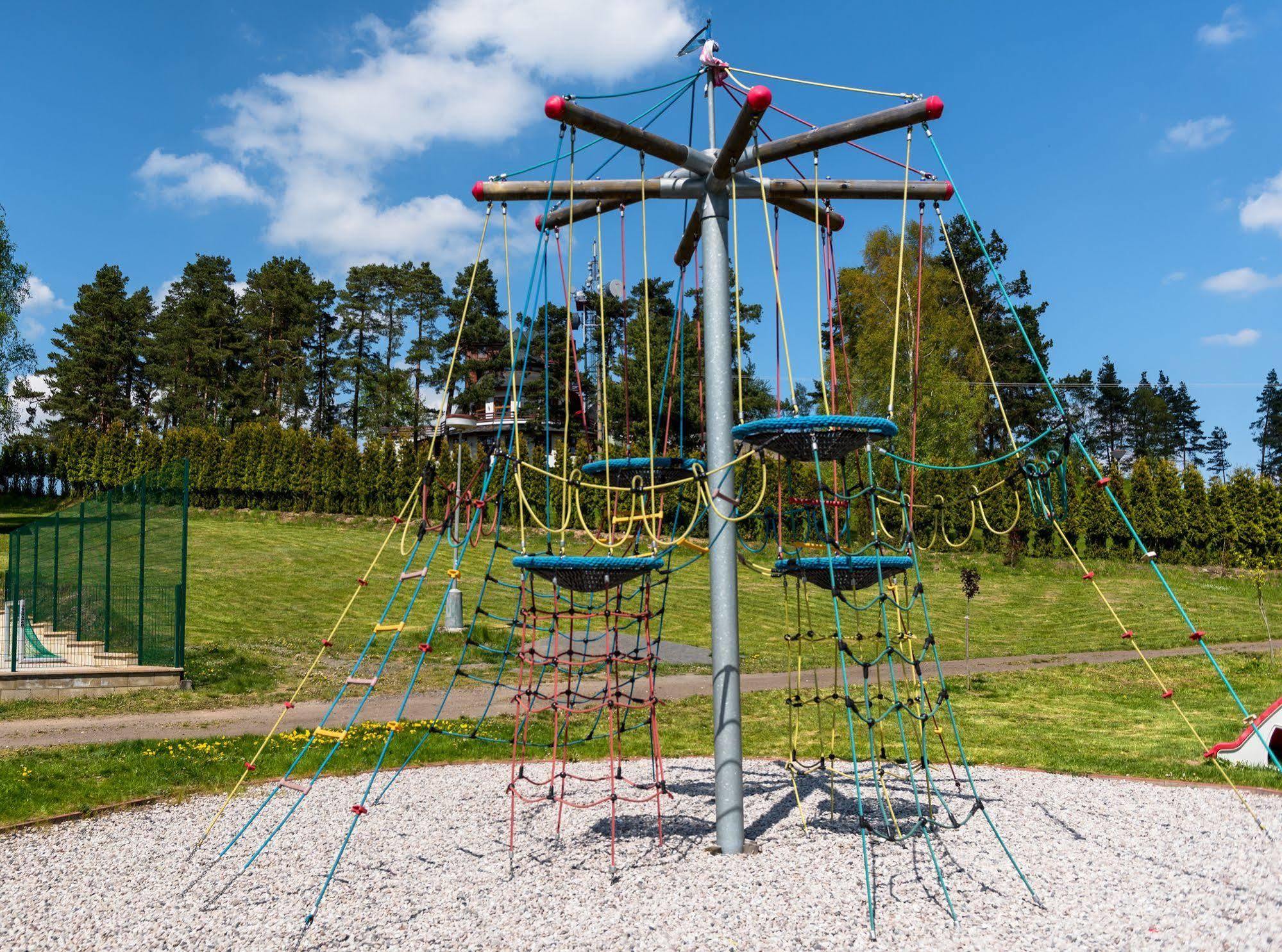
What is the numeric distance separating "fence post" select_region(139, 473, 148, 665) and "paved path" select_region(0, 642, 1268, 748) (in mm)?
2202

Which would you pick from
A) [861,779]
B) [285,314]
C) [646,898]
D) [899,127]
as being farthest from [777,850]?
[285,314]

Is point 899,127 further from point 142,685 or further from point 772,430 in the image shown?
point 142,685

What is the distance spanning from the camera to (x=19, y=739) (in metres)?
9.10

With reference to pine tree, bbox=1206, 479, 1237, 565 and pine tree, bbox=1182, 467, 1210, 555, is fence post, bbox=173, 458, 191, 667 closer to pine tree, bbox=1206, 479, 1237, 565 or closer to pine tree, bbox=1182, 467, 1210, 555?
pine tree, bbox=1182, 467, 1210, 555

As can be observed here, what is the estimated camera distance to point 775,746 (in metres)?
8.55

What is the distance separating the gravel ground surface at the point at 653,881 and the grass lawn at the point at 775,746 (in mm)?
829

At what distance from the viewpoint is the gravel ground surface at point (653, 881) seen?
4.02m

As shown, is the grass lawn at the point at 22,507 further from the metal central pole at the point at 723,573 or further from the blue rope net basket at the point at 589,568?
the metal central pole at the point at 723,573

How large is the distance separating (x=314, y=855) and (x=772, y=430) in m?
3.50

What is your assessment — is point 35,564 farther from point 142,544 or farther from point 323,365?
point 323,365

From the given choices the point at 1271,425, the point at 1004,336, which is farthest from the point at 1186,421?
the point at 1004,336

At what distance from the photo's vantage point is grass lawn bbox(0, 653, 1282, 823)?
699cm

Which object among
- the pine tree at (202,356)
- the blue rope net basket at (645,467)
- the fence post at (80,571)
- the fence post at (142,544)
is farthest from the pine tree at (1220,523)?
the pine tree at (202,356)

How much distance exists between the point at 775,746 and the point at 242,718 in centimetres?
581
